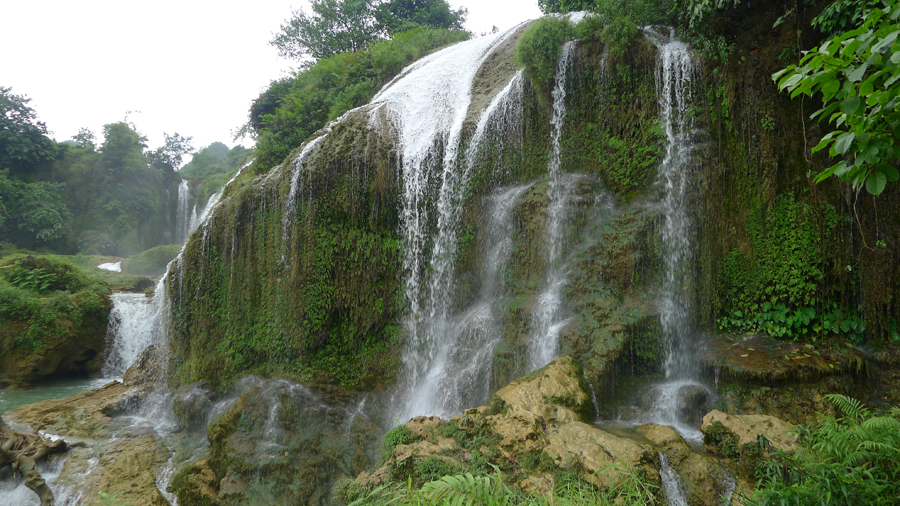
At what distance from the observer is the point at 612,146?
8.17 metres

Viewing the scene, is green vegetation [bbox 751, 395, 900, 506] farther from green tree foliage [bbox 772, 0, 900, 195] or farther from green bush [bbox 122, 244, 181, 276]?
green bush [bbox 122, 244, 181, 276]

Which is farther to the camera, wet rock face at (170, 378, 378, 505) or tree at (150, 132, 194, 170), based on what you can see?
tree at (150, 132, 194, 170)

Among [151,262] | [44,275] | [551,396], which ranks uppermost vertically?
[151,262]

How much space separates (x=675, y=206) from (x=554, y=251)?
7.33 ft

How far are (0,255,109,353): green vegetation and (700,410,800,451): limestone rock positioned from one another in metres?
15.2

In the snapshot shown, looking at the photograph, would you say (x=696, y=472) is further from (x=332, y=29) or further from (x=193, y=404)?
(x=332, y=29)

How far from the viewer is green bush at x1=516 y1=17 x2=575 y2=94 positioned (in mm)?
8719

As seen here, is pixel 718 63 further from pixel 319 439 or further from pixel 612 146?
pixel 319 439

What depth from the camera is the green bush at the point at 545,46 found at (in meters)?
8.72

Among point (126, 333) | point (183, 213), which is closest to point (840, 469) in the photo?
point (126, 333)

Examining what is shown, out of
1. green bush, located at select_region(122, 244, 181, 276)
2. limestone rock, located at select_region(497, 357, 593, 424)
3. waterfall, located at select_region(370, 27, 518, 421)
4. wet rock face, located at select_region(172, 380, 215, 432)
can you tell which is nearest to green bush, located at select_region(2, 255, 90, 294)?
wet rock face, located at select_region(172, 380, 215, 432)

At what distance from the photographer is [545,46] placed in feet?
28.7

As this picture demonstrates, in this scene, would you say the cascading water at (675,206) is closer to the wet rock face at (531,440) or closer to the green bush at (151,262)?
the wet rock face at (531,440)

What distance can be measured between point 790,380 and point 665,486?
3.14 m
